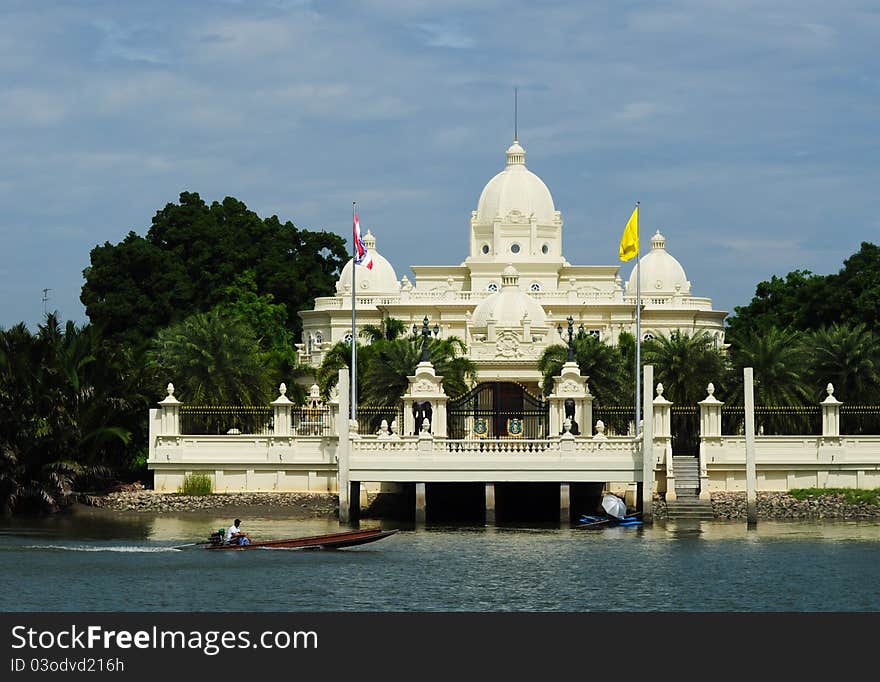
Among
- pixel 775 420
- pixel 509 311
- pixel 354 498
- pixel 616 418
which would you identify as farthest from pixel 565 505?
pixel 509 311

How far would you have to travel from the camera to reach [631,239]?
56.9 m

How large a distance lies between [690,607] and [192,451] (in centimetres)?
2219

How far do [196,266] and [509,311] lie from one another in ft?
87.2

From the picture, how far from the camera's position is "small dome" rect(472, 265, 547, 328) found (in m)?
78.3

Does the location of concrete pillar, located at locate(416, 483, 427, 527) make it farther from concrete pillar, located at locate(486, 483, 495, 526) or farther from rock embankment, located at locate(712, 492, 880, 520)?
rock embankment, located at locate(712, 492, 880, 520)

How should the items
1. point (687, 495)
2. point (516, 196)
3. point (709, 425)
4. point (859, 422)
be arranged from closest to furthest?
point (687, 495) → point (709, 425) → point (859, 422) → point (516, 196)

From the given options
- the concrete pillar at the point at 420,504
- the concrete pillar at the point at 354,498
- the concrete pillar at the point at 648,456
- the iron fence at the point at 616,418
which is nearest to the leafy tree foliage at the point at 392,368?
the iron fence at the point at 616,418

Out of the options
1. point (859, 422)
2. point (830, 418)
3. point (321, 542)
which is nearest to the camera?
point (321, 542)

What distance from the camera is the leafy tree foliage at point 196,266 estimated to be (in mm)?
96188

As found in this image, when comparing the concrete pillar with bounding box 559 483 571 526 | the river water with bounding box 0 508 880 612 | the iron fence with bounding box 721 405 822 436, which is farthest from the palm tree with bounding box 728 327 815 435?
the concrete pillar with bounding box 559 483 571 526

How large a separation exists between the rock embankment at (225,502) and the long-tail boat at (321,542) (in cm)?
881

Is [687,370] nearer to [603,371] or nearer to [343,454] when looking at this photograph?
[603,371]

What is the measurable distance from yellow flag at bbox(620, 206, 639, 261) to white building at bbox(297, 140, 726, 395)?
28.9 metres
